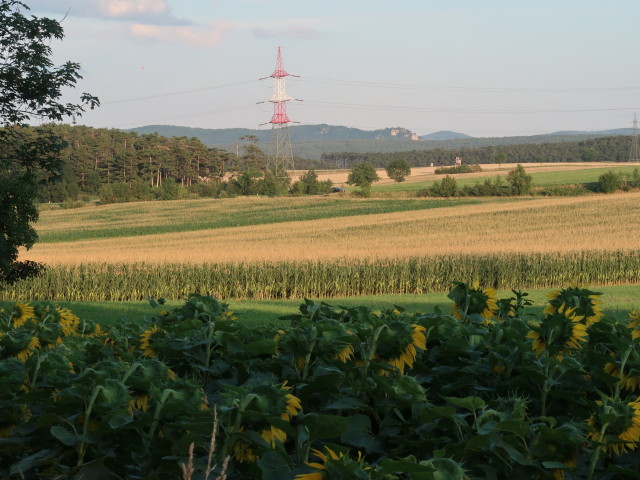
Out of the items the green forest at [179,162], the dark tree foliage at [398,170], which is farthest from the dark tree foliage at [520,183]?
the dark tree foliage at [398,170]

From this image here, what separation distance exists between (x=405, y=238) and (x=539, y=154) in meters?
114

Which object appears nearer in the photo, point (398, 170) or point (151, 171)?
point (398, 170)

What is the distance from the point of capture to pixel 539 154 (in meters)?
145

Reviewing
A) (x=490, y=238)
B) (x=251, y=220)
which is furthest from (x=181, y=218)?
(x=490, y=238)

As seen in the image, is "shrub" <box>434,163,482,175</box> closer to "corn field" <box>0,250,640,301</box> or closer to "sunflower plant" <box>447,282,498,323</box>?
"corn field" <box>0,250,640,301</box>

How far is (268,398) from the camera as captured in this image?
205 centimetres

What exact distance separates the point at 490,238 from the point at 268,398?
3410 centimetres

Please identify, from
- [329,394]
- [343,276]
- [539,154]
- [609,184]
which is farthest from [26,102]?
[539,154]

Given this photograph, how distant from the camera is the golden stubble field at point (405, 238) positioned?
92.6 ft

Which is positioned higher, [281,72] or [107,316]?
[281,72]

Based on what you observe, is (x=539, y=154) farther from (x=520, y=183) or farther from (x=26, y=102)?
(x=26, y=102)

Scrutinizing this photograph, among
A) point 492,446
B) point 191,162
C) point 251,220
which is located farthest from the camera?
point 191,162

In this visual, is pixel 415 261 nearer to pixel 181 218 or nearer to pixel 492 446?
pixel 492 446

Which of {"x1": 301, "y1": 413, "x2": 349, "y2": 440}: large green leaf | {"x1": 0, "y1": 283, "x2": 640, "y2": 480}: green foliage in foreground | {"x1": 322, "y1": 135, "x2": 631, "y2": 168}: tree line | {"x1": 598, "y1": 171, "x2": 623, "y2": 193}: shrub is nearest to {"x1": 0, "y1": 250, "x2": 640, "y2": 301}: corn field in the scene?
{"x1": 0, "y1": 283, "x2": 640, "y2": 480}: green foliage in foreground
